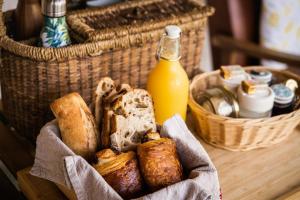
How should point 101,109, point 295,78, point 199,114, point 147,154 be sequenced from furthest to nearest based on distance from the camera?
point 295,78 → point 199,114 → point 101,109 → point 147,154

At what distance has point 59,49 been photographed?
94cm

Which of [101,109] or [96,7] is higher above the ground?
[96,7]

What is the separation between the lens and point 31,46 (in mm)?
962

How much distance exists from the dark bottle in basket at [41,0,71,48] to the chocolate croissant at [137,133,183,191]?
1.09ft

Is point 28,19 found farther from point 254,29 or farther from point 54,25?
point 254,29

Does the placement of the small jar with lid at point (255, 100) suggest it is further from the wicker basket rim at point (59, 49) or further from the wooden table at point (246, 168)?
the wicker basket rim at point (59, 49)

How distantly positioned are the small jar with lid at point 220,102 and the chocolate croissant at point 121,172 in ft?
1.02

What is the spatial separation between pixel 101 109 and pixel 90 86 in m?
0.15

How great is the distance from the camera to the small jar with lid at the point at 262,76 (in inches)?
44.4

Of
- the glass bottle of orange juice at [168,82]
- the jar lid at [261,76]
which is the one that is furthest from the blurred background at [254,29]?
the glass bottle of orange juice at [168,82]

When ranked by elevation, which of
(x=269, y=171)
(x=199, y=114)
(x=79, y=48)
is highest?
(x=79, y=48)

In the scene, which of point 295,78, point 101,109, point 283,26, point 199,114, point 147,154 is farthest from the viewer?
point 283,26

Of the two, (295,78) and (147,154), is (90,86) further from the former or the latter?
(295,78)

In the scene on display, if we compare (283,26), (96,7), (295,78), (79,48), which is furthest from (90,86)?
(283,26)
